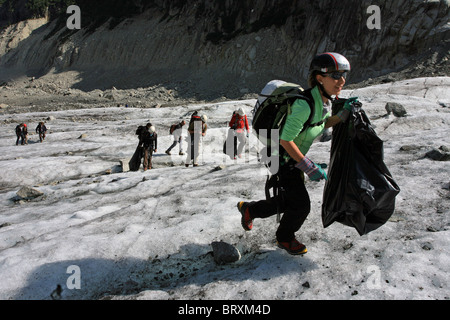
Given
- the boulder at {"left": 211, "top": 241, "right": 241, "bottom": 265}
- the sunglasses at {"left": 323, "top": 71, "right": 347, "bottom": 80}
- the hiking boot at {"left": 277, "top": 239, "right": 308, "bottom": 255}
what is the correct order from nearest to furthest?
the sunglasses at {"left": 323, "top": 71, "right": 347, "bottom": 80} < the hiking boot at {"left": 277, "top": 239, "right": 308, "bottom": 255} < the boulder at {"left": 211, "top": 241, "right": 241, "bottom": 265}

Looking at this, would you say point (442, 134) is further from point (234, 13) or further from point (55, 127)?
point (234, 13)

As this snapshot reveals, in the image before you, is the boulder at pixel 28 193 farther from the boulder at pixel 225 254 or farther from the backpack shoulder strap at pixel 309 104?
the backpack shoulder strap at pixel 309 104

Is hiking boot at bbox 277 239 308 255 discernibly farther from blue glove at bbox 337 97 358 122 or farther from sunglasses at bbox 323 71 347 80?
sunglasses at bbox 323 71 347 80

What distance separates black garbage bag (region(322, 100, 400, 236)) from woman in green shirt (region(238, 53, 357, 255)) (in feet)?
0.51

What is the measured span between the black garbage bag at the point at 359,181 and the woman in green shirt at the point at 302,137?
0.16 metres

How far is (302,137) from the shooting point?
315cm

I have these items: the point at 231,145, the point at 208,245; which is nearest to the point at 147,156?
the point at 231,145

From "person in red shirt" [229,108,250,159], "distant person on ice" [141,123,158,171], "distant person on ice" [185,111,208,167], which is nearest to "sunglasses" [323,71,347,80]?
"distant person on ice" [185,111,208,167]

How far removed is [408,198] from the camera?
4402 mm

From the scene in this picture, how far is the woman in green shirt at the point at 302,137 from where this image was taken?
2.92 m

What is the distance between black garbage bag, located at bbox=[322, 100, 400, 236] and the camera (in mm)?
2893

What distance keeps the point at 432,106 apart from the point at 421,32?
50.7 ft

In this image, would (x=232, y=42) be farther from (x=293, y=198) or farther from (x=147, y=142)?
(x=293, y=198)

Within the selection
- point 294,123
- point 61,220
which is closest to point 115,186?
point 61,220
